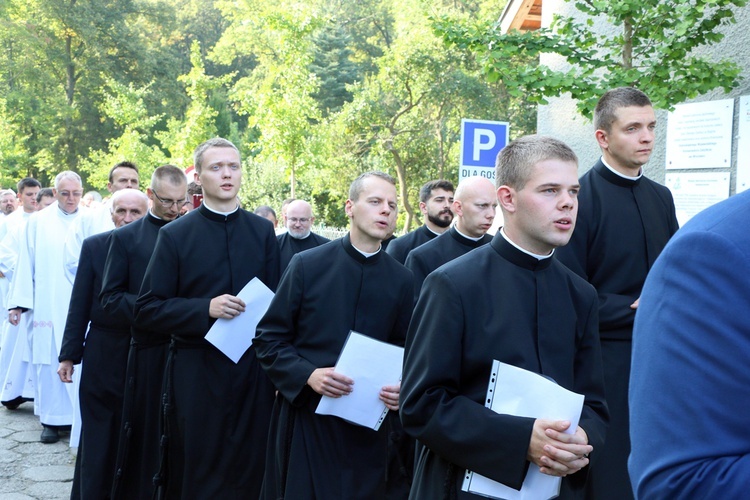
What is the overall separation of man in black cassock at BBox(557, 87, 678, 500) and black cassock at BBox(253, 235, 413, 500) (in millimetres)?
1006

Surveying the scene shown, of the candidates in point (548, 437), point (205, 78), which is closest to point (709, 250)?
point (548, 437)

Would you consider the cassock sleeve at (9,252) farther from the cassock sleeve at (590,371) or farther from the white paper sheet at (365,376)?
the cassock sleeve at (590,371)

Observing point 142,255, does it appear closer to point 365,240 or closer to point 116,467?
point 116,467

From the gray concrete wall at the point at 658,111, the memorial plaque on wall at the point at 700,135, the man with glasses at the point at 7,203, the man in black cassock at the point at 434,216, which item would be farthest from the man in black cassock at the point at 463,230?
the man with glasses at the point at 7,203

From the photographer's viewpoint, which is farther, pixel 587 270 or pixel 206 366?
pixel 206 366

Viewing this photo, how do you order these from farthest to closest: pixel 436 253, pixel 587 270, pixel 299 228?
1. pixel 299 228
2. pixel 436 253
3. pixel 587 270

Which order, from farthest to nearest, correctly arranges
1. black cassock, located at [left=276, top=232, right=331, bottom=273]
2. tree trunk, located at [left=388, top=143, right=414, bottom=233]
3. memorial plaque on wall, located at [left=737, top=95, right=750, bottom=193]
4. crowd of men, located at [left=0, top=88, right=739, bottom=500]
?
tree trunk, located at [left=388, top=143, right=414, bottom=233], black cassock, located at [left=276, top=232, right=331, bottom=273], memorial plaque on wall, located at [left=737, top=95, right=750, bottom=193], crowd of men, located at [left=0, top=88, right=739, bottom=500]

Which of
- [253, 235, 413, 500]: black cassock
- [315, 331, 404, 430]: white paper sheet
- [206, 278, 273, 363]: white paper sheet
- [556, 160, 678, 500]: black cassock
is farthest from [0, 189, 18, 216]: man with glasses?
[556, 160, 678, 500]: black cassock

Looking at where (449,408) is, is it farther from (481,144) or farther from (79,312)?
(481,144)

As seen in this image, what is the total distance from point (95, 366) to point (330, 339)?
9.20ft

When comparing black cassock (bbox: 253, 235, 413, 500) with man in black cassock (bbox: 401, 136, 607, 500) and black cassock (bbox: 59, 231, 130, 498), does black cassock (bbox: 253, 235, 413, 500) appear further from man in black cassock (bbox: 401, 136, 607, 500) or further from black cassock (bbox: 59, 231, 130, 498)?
black cassock (bbox: 59, 231, 130, 498)

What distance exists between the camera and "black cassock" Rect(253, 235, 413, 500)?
187 inches

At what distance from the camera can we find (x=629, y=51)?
852 cm

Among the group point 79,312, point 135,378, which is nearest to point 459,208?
point 135,378
